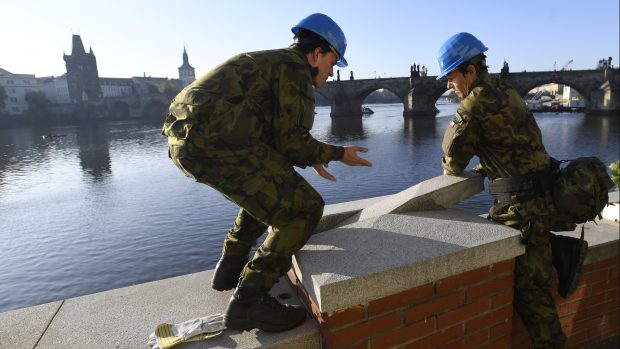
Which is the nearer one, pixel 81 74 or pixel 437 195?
pixel 437 195

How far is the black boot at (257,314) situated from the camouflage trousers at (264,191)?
8cm

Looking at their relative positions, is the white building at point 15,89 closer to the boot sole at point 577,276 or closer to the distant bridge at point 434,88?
the distant bridge at point 434,88

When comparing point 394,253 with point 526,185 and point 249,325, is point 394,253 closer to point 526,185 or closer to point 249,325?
point 249,325

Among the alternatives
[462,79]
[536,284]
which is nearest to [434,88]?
[462,79]

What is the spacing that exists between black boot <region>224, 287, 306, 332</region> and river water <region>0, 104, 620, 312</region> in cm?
802

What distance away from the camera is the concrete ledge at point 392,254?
6.66ft

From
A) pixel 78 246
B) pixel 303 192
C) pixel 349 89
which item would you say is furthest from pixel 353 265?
pixel 349 89

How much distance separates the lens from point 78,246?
12.1 m

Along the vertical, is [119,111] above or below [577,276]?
above

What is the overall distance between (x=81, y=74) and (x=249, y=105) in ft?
402

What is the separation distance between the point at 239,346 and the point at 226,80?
1482 millimetres

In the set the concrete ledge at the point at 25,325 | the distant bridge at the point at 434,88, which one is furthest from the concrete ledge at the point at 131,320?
the distant bridge at the point at 434,88

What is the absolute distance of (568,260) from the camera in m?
2.74

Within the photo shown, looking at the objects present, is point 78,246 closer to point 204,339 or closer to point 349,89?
point 204,339
